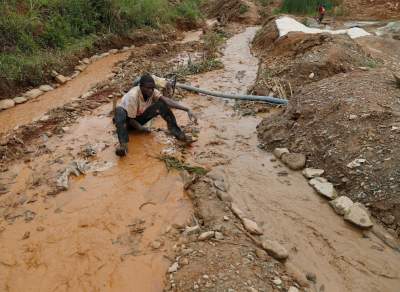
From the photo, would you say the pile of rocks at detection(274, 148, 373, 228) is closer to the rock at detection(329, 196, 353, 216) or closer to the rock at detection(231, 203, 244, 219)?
the rock at detection(329, 196, 353, 216)

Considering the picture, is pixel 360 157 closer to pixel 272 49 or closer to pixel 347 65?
pixel 347 65

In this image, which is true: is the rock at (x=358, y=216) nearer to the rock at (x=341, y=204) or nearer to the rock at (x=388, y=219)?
the rock at (x=341, y=204)

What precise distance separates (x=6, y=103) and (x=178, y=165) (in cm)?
407

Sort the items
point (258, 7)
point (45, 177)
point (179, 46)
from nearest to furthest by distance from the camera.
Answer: point (45, 177), point (179, 46), point (258, 7)

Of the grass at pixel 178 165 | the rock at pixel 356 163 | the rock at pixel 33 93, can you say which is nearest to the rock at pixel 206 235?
the grass at pixel 178 165

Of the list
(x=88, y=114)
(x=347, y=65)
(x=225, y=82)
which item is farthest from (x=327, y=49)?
(x=88, y=114)

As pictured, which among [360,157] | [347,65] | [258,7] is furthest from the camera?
[258,7]

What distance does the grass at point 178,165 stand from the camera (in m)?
4.68

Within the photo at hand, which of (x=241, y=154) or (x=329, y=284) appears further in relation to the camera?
(x=241, y=154)

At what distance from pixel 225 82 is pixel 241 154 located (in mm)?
3555

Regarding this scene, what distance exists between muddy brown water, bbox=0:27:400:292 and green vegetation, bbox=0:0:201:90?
296 centimetres

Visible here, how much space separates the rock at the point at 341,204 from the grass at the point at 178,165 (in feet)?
5.11

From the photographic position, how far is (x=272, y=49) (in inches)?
406

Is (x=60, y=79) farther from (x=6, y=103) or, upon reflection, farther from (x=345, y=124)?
(x=345, y=124)
